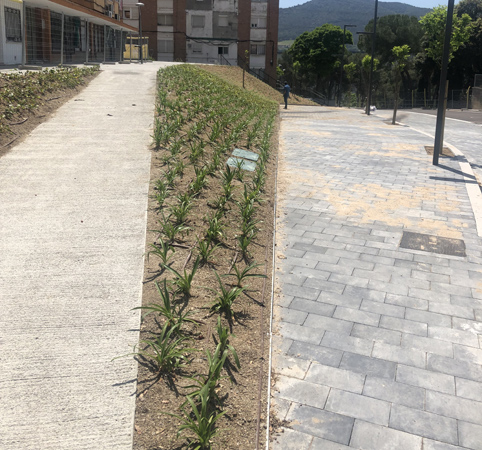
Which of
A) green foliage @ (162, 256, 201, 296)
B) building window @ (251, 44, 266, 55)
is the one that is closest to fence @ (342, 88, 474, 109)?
building window @ (251, 44, 266, 55)

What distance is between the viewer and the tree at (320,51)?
69.4 metres

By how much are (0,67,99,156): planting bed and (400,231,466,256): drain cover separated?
685 centimetres

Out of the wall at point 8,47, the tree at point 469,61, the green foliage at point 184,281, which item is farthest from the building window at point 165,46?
the green foliage at point 184,281

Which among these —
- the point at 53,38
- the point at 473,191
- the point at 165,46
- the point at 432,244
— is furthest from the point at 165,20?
the point at 432,244

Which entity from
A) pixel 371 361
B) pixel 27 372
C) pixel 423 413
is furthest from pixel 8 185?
pixel 423 413

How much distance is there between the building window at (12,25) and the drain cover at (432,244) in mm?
19690

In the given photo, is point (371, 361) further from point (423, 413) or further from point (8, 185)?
point (8, 185)

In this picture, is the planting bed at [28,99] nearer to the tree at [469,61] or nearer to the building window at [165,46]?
the building window at [165,46]

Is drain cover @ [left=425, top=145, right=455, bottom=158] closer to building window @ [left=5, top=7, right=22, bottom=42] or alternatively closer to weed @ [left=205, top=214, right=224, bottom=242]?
weed @ [left=205, top=214, right=224, bottom=242]

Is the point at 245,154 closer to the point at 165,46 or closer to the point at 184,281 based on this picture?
the point at 184,281

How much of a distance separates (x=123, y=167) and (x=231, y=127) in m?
4.93

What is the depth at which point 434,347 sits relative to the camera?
4.68m

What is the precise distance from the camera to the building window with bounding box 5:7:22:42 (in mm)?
21578

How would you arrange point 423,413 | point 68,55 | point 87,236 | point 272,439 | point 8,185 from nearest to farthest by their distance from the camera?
1. point 272,439
2. point 423,413
3. point 87,236
4. point 8,185
5. point 68,55
